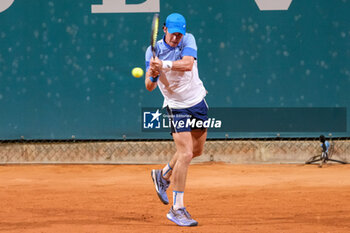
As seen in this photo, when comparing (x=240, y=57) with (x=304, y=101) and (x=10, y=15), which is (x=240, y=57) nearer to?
(x=304, y=101)

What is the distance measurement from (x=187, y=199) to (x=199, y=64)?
287 cm

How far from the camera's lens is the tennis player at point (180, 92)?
4.83 metres

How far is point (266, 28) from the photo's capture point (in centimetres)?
851

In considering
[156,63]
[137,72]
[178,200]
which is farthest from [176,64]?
[178,200]

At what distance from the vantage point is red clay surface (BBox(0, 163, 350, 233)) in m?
4.80

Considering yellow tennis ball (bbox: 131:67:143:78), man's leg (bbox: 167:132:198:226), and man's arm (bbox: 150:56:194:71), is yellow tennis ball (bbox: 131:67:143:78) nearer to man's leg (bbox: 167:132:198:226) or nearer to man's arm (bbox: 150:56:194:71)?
man's arm (bbox: 150:56:194:71)

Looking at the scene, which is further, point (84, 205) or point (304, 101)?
point (304, 101)

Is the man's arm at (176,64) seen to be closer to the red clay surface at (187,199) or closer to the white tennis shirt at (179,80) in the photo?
the white tennis shirt at (179,80)

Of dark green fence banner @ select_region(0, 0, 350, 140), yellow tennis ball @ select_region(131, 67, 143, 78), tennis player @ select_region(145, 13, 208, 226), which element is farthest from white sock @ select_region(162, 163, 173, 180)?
dark green fence banner @ select_region(0, 0, 350, 140)

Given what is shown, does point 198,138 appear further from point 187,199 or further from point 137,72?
point 187,199

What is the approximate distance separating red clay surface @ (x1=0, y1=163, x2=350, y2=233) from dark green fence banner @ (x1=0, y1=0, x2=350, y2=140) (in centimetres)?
67

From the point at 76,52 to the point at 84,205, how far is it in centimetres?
344

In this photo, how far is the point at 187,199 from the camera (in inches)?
245

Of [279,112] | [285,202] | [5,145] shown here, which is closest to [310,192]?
[285,202]
